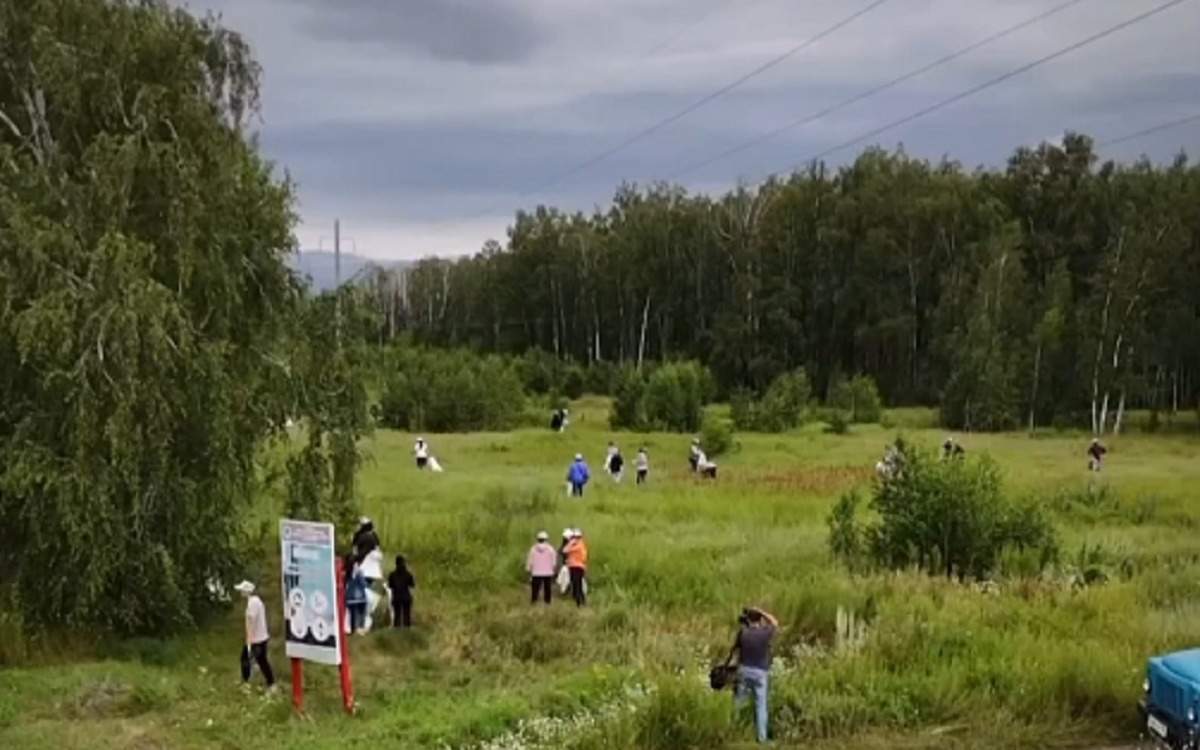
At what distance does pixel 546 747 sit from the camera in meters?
13.5

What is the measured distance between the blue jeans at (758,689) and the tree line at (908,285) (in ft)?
126

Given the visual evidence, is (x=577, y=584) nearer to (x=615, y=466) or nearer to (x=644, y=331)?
(x=615, y=466)

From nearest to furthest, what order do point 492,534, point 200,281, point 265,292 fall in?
point 200,281
point 265,292
point 492,534

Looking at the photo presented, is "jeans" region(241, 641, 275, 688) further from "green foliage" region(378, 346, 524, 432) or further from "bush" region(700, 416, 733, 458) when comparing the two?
→ "green foliage" region(378, 346, 524, 432)

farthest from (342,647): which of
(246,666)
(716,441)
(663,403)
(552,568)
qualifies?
(663,403)

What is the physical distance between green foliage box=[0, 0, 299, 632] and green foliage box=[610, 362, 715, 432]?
41.4 metres

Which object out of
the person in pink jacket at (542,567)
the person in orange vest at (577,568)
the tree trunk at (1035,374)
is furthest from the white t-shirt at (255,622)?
the tree trunk at (1035,374)

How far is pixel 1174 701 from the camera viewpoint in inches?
499

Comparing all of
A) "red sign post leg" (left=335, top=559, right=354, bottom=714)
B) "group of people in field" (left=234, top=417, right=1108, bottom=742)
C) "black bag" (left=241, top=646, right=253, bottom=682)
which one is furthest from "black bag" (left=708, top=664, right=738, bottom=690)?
"black bag" (left=241, top=646, right=253, bottom=682)

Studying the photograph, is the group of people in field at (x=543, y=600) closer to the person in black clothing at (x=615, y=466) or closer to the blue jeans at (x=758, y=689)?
the blue jeans at (x=758, y=689)

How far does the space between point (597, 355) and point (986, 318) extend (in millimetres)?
41534

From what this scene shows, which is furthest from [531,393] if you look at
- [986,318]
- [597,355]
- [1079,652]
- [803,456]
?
[1079,652]

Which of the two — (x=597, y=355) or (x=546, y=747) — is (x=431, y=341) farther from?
(x=546, y=747)

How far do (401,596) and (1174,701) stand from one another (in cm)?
1193
